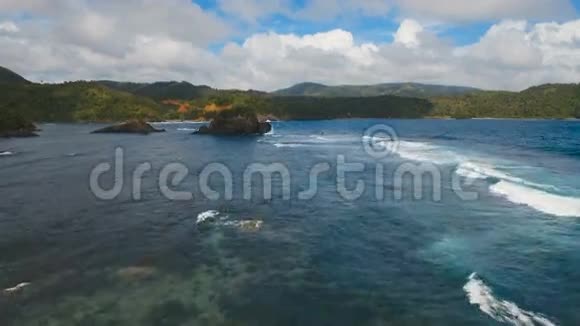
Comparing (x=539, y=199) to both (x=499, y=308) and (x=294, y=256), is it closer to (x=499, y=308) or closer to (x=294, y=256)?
(x=499, y=308)

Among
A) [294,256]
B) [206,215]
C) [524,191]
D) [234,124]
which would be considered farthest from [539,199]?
[234,124]

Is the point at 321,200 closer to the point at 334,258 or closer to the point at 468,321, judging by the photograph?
the point at 334,258

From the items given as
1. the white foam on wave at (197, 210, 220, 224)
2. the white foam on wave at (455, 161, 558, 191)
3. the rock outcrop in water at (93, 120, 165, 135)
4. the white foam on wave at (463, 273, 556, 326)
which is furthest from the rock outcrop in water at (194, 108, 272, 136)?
the white foam on wave at (463, 273, 556, 326)

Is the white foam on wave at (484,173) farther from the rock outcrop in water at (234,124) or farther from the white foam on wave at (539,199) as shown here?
the rock outcrop in water at (234,124)

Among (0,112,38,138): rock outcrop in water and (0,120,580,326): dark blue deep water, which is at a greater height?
(0,112,38,138): rock outcrop in water

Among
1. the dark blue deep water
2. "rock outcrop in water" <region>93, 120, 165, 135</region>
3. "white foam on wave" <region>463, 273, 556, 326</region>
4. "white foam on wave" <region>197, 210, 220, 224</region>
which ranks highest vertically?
"rock outcrop in water" <region>93, 120, 165, 135</region>

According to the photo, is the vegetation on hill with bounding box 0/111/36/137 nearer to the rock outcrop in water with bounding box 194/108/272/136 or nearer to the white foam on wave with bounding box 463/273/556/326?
the rock outcrop in water with bounding box 194/108/272/136
